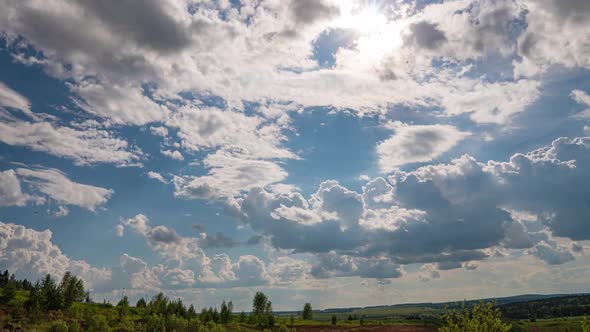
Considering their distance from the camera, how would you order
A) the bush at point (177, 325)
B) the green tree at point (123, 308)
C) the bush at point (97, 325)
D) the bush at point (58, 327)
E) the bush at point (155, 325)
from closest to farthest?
the bush at point (58, 327), the bush at point (97, 325), the bush at point (177, 325), the bush at point (155, 325), the green tree at point (123, 308)

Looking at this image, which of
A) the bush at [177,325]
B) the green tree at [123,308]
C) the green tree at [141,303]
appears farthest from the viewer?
the green tree at [141,303]

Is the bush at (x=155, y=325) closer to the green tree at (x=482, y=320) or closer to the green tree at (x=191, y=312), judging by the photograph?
the green tree at (x=191, y=312)

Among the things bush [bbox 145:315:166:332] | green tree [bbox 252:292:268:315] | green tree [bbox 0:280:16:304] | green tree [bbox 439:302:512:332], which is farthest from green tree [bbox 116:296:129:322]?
green tree [bbox 439:302:512:332]

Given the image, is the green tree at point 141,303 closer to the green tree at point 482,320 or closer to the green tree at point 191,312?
the green tree at point 191,312

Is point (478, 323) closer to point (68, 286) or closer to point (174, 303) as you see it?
point (68, 286)

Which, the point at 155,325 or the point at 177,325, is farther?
the point at 155,325

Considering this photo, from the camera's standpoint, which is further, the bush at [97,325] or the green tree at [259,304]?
the green tree at [259,304]

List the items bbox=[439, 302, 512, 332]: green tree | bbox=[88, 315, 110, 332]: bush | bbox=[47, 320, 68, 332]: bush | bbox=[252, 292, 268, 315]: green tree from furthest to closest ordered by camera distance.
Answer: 1. bbox=[252, 292, 268, 315]: green tree
2. bbox=[88, 315, 110, 332]: bush
3. bbox=[47, 320, 68, 332]: bush
4. bbox=[439, 302, 512, 332]: green tree

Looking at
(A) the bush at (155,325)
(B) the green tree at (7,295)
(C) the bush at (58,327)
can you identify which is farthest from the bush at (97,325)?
(B) the green tree at (7,295)

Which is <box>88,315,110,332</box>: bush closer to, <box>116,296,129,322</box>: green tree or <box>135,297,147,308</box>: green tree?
<box>116,296,129,322</box>: green tree

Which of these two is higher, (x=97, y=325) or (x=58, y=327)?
(x=58, y=327)

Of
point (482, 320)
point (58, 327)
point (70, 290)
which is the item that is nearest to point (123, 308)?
point (70, 290)

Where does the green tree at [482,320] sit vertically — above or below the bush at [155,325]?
above

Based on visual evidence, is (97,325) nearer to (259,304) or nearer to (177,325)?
(177,325)
